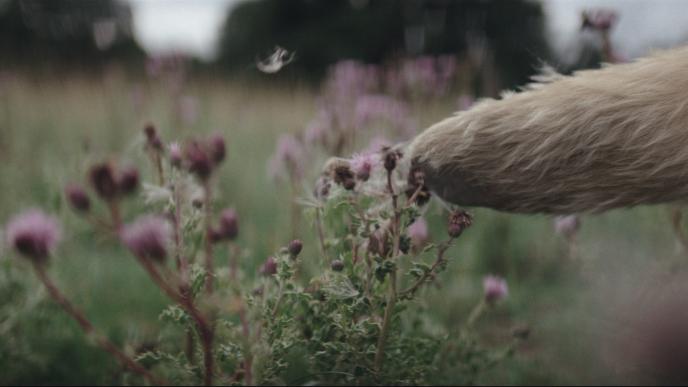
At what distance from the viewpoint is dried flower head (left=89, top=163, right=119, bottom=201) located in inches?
31.9

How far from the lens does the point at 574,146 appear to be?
44.5 inches

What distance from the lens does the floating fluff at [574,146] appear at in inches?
43.9

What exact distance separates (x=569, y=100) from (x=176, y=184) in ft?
2.19

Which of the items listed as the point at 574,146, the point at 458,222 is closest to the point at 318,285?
the point at 458,222

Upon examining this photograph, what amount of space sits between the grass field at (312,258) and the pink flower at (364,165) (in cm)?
20

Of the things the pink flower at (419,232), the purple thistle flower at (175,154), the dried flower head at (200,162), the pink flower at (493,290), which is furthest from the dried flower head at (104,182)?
the pink flower at (493,290)

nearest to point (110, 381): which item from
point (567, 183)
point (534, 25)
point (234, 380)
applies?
point (234, 380)

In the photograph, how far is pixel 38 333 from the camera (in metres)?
1.91

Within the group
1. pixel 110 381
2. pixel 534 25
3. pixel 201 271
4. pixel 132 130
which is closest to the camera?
pixel 201 271

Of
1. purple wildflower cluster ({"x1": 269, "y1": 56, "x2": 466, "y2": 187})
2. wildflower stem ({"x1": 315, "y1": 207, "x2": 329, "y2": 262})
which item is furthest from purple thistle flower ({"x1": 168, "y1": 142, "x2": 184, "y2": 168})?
purple wildflower cluster ({"x1": 269, "y1": 56, "x2": 466, "y2": 187})

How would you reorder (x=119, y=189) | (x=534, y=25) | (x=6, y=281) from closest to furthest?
(x=119, y=189)
(x=6, y=281)
(x=534, y=25)

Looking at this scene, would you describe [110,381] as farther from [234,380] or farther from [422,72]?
[422,72]

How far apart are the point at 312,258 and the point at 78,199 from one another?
1.22m

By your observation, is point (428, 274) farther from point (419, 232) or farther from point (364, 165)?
point (419, 232)
